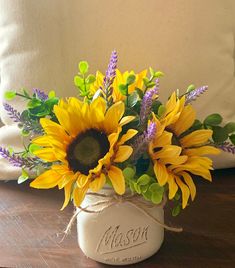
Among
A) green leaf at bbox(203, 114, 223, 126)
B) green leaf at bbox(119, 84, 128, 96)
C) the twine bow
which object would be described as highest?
green leaf at bbox(119, 84, 128, 96)

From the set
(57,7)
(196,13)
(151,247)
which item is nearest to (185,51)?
(196,13)

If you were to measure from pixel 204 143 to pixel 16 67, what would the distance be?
1.18 ft

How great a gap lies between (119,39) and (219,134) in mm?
261

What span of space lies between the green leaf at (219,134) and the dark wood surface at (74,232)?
6.3 inches

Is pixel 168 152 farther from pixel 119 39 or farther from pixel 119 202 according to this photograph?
pixel 119 39

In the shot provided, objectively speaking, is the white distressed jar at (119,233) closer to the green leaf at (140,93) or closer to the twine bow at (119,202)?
the twine bow at (119,202)

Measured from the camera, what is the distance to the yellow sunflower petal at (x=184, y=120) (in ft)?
1.66

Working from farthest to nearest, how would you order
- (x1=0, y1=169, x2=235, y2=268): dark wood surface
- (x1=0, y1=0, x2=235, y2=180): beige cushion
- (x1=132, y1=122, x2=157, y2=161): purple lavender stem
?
1. (x1=0, y1=0, x2=235, y2=180): beige cushion
2. (x1=0, y1=169, x2=235, y2=268): dark wood surface
3. (x1=132, y1=122, x2=157, y2=161): purple lavender stem

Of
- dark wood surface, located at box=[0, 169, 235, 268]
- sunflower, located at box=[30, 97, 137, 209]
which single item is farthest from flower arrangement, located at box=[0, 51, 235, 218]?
dark wood surface, located at box=[0, 169, 235, 268]

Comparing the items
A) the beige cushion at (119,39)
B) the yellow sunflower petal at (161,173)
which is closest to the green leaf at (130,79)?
the yellow sunflower petal at (161,173)

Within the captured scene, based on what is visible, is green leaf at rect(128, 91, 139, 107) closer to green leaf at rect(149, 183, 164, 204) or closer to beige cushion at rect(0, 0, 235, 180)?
green leaf at rect(149, 183, 164, 204)

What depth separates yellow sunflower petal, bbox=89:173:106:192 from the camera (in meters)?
0.47

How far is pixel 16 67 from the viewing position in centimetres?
71

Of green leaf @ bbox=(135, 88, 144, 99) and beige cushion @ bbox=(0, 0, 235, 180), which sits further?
beige cushion @ bbox=(0, 0, 235, 180)
